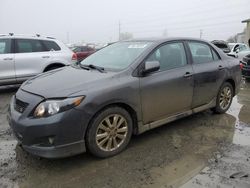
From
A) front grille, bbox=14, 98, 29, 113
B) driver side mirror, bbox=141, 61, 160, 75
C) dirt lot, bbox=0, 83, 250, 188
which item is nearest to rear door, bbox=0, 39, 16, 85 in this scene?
dirt lot, bbox=0, 83, 250, 188

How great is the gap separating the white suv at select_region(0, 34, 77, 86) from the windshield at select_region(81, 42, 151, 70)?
368 centimetres

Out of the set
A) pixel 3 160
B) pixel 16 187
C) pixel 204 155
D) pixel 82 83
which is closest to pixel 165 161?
pixel 204 155

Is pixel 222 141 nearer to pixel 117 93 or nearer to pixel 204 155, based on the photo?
pixel 204 155

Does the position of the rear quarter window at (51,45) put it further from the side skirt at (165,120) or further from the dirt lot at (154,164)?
the side skirt at (165,120)

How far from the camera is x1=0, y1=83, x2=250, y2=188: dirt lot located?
125 inches

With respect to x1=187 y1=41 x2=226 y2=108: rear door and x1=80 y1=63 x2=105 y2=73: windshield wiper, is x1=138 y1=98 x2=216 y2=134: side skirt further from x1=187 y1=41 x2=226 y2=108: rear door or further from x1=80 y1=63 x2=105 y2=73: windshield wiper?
x1=80 y1=63 x2=105 y2=73: windshield wiper

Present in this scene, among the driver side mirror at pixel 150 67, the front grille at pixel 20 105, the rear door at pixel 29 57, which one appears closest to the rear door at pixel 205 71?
the driver side mirror at pixel 150 67

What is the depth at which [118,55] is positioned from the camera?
4500 mm

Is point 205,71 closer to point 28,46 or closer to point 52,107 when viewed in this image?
point 52,107

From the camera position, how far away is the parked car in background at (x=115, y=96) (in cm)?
328

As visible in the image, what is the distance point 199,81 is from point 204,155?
145 centimetres

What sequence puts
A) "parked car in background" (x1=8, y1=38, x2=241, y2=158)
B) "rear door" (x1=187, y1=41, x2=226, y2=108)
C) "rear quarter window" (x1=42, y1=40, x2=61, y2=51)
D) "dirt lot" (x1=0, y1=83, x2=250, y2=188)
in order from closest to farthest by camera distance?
"dirt lot" (x1=0, y1=83, x2=250, y2=188)
"parked car in background" (x1=8, y1=38, x2=241, y2=158)
"rear door" (x1=187, y1=41, x2=226, y2=108)
"rear quarter window" (x1=42, y1=40, x2=61, y2=51)

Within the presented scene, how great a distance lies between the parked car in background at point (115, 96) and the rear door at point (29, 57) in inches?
145

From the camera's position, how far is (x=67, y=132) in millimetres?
3277
